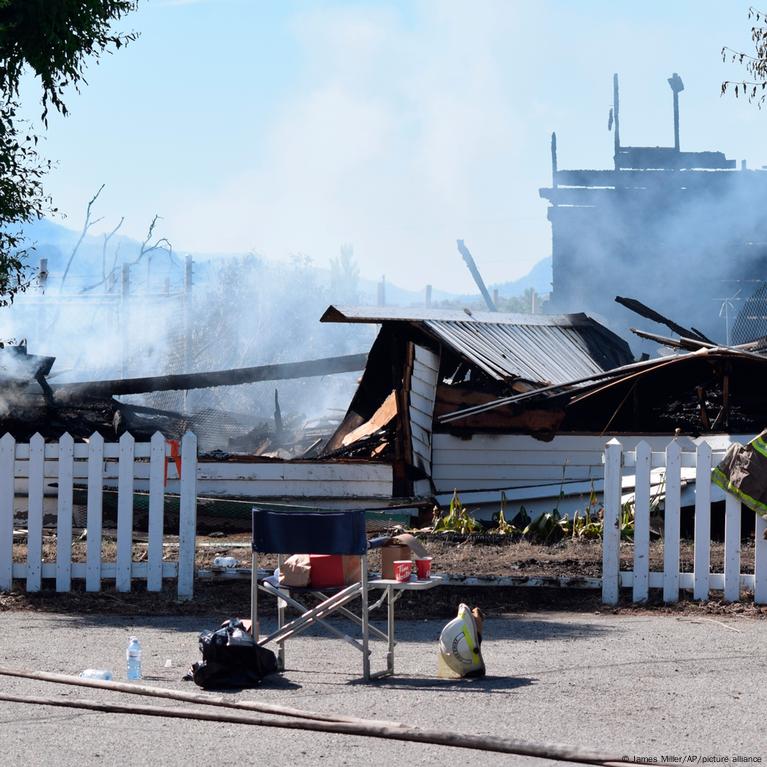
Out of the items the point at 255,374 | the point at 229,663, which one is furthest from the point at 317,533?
the point at 255,374

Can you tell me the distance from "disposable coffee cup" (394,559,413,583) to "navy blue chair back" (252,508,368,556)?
481 mm

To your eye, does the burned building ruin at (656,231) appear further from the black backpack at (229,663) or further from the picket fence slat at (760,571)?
the black backpack at (229,663)

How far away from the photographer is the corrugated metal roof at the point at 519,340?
15.2m

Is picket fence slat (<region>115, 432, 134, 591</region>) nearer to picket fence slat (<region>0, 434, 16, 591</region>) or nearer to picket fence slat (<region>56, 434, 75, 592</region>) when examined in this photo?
picket fence slat (<region>56, 434, 75, 592</region>)

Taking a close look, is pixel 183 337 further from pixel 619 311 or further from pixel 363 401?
pixel 363 401

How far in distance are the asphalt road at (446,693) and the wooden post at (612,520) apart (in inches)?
18.6

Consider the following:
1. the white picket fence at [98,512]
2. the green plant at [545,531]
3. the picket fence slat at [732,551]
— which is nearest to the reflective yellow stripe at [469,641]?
the picket fence slat at [732,551]

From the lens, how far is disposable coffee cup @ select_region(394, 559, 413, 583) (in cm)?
697

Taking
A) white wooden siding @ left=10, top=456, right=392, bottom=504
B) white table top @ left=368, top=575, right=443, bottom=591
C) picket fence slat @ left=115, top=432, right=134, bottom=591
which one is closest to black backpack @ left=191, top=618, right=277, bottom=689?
white table top @ left=368, top=575, right=443, bottom=591

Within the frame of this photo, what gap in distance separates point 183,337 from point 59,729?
31.5 metres

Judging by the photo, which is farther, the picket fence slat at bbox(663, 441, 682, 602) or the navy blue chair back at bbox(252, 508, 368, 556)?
the picket fence slat at bbox(663, 441, 682, 602)

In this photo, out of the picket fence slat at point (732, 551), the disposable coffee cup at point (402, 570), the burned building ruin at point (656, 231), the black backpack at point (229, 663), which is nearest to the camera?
the black backpack at point (229, 663)

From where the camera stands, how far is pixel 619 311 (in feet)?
133

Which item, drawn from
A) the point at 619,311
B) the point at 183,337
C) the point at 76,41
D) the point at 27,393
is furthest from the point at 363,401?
the point at 619,311
